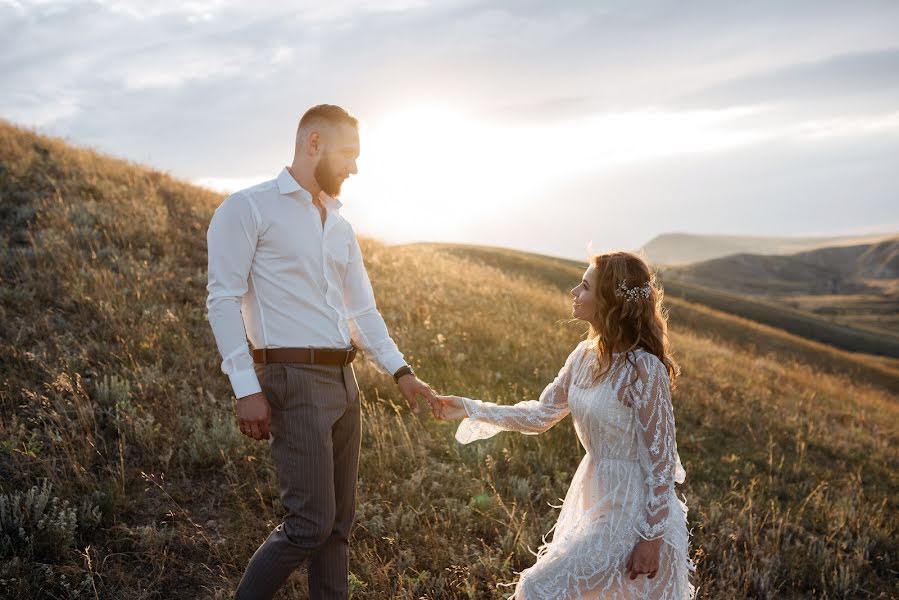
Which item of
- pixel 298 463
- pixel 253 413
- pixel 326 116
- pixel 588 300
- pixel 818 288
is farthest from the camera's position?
pixel 818 288

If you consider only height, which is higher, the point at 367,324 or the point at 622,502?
the point at 367,324

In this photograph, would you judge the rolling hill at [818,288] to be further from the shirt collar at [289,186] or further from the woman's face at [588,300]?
the shirt collar at [289,186]

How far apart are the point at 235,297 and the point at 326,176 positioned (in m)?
0.86

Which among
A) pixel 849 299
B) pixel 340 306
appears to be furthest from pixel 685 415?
pixel 849 299

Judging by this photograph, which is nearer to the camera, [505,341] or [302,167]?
[302,167]

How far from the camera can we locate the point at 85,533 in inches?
176

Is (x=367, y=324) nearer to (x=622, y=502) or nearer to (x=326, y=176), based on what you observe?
(x=326, y=176)

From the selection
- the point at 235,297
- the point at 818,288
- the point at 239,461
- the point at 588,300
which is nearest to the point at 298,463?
the point at 235,297

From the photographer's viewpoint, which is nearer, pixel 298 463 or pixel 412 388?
pixel 298 463

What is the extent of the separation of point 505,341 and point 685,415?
116 inches

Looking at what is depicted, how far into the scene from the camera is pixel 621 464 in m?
3.39

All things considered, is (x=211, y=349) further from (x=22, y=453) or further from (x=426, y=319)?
(x=426, y=319)

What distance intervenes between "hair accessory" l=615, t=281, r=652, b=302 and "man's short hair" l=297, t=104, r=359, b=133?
5.83 ft

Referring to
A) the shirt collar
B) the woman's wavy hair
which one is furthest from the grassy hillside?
the shirt collar
